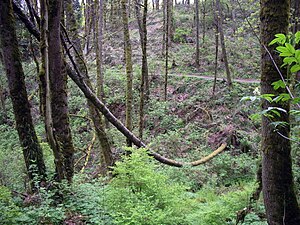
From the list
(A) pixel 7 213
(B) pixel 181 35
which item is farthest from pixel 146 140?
(B) pixel 181 35

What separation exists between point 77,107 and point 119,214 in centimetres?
1712

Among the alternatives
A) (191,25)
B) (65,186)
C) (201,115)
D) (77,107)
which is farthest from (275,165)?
(191,25)

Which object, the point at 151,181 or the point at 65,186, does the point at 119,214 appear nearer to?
the point at 151,181

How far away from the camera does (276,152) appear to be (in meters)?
3.62

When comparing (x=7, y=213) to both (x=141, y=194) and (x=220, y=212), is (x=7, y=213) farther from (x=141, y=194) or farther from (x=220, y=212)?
(x=220, y=212)

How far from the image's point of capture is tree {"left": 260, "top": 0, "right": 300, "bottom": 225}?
3570mm

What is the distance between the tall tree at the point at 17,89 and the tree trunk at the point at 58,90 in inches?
17.1

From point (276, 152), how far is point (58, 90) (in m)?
3.85

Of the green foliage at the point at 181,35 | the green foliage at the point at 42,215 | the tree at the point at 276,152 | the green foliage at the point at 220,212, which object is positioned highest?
the green foliage at the point at 181,35

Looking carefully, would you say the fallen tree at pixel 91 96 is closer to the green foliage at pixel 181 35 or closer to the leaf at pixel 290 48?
the leaf at pixel 290 48

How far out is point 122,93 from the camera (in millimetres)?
20953

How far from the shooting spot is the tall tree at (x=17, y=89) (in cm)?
457

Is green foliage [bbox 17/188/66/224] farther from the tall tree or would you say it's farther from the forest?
the tall tree

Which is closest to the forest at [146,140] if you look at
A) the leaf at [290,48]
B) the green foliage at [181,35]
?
the leaf at [290,48]
